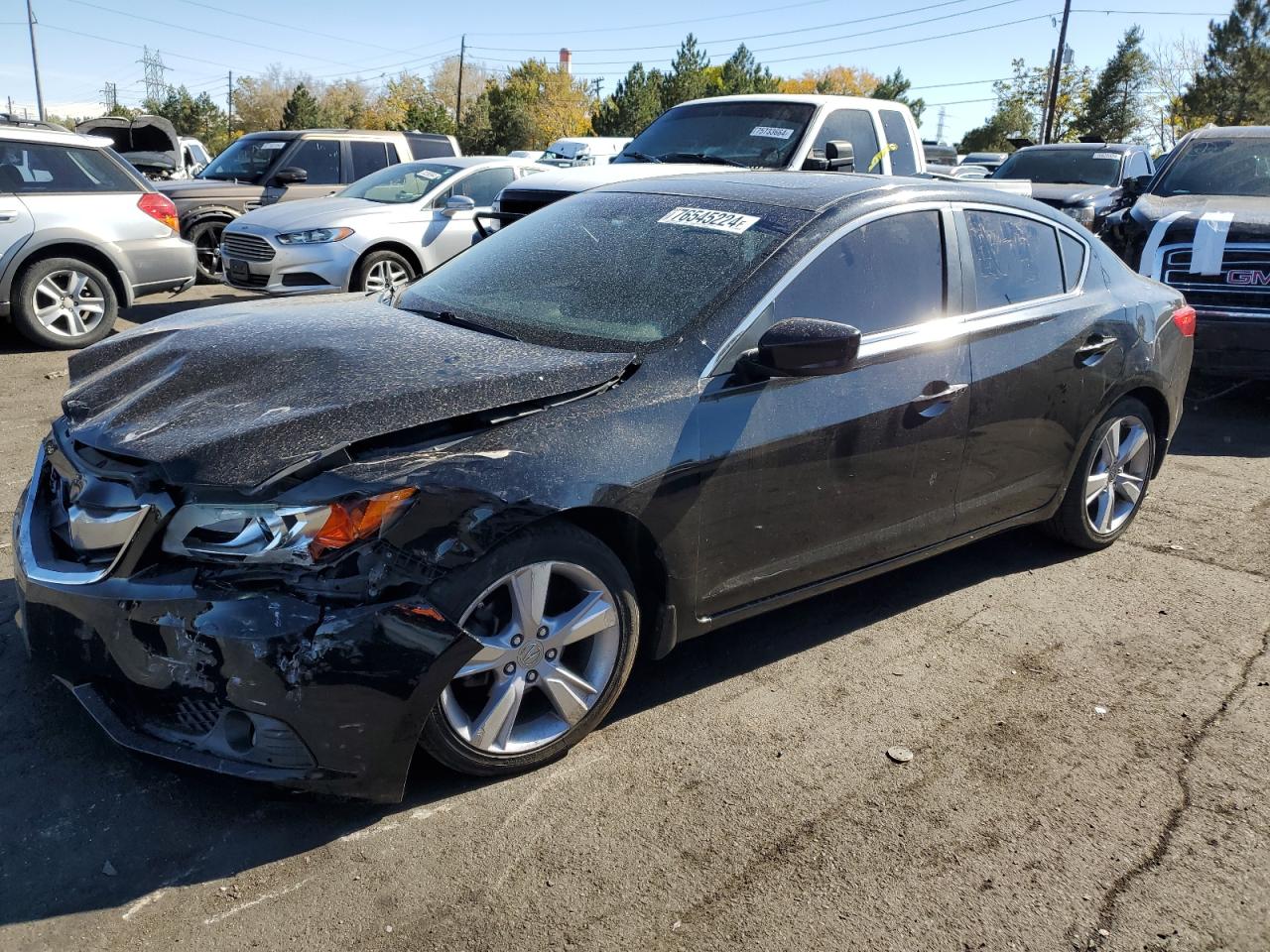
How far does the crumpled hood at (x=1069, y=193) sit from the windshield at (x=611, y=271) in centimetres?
866

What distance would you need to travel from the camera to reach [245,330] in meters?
3.52

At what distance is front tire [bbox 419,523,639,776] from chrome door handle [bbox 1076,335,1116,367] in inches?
95.1

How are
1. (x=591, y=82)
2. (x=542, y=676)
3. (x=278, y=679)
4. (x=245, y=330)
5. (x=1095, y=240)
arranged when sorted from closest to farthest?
(x=278, y=679)
(x=542, y=676)
(x=245, y=330)
(x=1095, y=240)
(x=591, y=82)

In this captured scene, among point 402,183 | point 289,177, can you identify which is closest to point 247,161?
point 289,177

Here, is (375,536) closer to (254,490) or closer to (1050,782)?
(254,490)

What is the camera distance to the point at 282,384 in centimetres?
301

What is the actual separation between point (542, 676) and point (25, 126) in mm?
8029

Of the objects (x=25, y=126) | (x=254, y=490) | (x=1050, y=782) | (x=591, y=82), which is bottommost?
(x=1050, y=782)

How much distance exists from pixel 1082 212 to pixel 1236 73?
163ft

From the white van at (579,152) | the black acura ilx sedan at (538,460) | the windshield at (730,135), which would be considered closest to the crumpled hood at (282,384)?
the black acura ilx sedan at (538,460)

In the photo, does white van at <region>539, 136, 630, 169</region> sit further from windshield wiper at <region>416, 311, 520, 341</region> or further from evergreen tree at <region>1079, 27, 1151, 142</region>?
evergreen tree at <region>1079, 27, 1151, 142</region>

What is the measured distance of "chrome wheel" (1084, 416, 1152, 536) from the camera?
483cm

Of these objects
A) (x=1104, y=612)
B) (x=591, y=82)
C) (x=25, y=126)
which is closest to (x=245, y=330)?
(x=1104, y=612)

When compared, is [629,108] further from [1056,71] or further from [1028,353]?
[1028,353]
